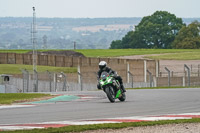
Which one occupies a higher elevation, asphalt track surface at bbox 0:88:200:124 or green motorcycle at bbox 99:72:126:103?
green motorcycle at bbox 99:72:126:103

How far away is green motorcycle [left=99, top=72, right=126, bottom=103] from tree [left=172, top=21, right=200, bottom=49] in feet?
310

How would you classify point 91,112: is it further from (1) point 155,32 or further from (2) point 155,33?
(1) point 155,32

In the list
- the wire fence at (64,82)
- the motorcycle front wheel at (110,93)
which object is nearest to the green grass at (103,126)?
the motorcycle front wheel at (110,93)

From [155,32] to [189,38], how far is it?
23595mm

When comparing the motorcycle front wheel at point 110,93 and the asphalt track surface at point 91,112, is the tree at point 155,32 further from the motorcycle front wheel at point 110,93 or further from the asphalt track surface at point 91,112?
the asphalt track surface at point 91,112

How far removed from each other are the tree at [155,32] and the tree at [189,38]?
11592mm

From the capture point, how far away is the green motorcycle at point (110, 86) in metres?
20.8

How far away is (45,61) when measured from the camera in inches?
2842

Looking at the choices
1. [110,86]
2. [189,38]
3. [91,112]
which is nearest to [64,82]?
[110,86]

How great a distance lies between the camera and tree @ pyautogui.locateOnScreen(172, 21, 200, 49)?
115312mm

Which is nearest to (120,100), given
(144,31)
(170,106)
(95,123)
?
(170,106)

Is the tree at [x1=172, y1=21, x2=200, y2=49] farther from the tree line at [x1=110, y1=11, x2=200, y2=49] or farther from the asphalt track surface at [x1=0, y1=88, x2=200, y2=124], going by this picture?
the asphalt track surface at [x1=0, y1=88, x2=200, y2=124]

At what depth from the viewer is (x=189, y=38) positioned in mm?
116000

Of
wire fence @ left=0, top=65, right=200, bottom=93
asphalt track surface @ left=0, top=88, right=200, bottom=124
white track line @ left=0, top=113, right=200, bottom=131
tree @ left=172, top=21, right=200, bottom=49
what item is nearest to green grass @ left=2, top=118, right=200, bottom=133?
white track line @ left=0, top=113, right=200, bottom=131
